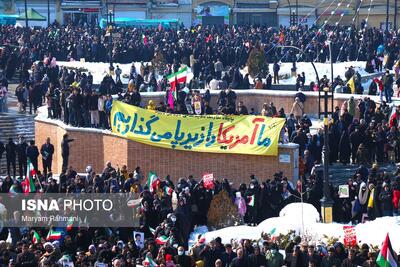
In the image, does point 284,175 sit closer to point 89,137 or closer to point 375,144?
point 375,144

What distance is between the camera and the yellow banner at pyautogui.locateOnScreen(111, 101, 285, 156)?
36.6 meters

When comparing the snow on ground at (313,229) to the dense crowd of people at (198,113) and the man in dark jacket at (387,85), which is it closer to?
the dense crowd of people at (198,113)

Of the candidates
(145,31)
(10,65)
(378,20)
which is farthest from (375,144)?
(378,20)

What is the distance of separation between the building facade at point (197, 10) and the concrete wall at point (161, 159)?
39193mm

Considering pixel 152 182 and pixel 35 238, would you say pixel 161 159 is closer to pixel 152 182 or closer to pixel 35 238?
pixel 152 182

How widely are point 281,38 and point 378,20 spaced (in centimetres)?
2000

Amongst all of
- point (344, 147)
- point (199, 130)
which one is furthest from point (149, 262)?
point (199, 130)

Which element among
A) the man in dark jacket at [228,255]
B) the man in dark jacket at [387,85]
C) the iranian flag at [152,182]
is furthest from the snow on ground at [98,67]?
the man in dark jacket at [228,255]

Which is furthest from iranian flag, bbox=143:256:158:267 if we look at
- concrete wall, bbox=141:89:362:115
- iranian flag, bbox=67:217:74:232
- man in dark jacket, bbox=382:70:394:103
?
man in dark jacket, bbox=382:70:394:103

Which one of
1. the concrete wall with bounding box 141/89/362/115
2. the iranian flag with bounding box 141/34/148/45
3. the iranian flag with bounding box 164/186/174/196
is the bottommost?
the iranian flag with bounding box 164/186/174/196

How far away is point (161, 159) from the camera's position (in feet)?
126

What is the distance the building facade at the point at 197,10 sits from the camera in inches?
3177

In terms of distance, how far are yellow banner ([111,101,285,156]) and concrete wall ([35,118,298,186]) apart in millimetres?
192

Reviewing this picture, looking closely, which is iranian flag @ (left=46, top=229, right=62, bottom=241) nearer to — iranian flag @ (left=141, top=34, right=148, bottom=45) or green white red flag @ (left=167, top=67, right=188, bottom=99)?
green white red flag @ (left=167, top=67, right=188, bottom=99)
